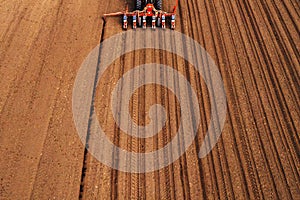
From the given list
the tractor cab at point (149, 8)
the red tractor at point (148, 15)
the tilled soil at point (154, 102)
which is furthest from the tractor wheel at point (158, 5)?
the tilled soil at point (154, 102)

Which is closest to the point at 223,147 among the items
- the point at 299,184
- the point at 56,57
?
the point at 299,184

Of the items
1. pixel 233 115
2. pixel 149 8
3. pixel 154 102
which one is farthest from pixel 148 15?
pixel 233 115

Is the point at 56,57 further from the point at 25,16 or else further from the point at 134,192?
the point at 134,192

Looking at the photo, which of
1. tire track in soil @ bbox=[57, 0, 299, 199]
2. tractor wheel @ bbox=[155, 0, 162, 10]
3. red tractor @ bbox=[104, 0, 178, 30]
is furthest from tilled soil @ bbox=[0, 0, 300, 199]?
tractor wheel @ bbox=[155, 0, 162, 10]

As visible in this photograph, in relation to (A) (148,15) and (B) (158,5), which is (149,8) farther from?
(B) (158,5)

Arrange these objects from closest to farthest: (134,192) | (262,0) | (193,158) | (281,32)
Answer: (134,192), (193,158), (281,32), (262,0)

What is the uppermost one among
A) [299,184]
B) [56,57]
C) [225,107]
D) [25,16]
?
[25,16]
